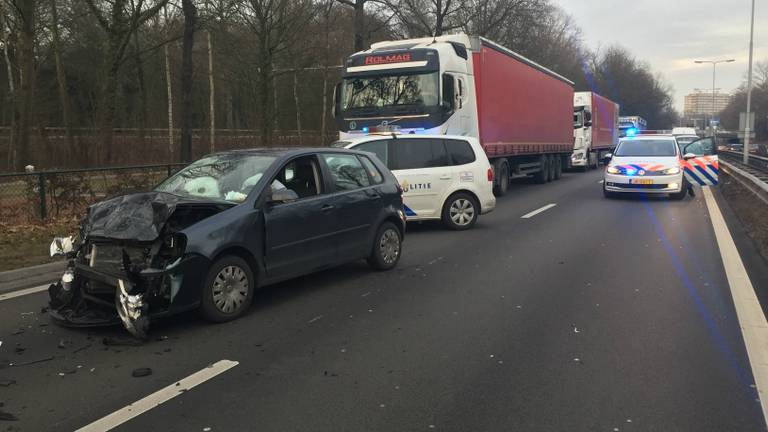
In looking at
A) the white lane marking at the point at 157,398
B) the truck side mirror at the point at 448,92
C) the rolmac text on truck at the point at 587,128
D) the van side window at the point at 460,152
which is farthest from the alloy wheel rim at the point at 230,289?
the rolmac text on truck at the point at 587,128

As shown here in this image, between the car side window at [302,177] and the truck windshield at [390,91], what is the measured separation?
770cm

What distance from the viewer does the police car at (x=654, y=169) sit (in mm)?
15641

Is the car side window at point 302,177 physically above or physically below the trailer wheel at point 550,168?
above

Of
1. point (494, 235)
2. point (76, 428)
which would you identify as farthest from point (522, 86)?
point (76, 428)

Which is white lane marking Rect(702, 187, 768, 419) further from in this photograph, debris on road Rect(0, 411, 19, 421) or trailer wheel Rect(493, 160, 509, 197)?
trailer wheel Rect(493, 160, 509, 197)

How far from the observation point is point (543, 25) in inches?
1601

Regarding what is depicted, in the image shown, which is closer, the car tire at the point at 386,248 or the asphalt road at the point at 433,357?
the asphalt road at the point at 433,357

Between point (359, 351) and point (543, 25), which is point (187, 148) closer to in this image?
point (359, 351)

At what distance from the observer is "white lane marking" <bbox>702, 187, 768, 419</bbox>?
4.27 metres

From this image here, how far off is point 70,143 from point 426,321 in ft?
69.0

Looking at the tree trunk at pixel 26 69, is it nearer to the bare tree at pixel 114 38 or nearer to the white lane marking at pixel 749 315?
the bare tree at pixel 114 38

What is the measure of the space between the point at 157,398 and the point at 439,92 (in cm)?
1109

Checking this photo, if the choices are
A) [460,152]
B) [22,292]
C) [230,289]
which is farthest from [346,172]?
[460,152]

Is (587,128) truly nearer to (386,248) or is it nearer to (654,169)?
(654,169)
